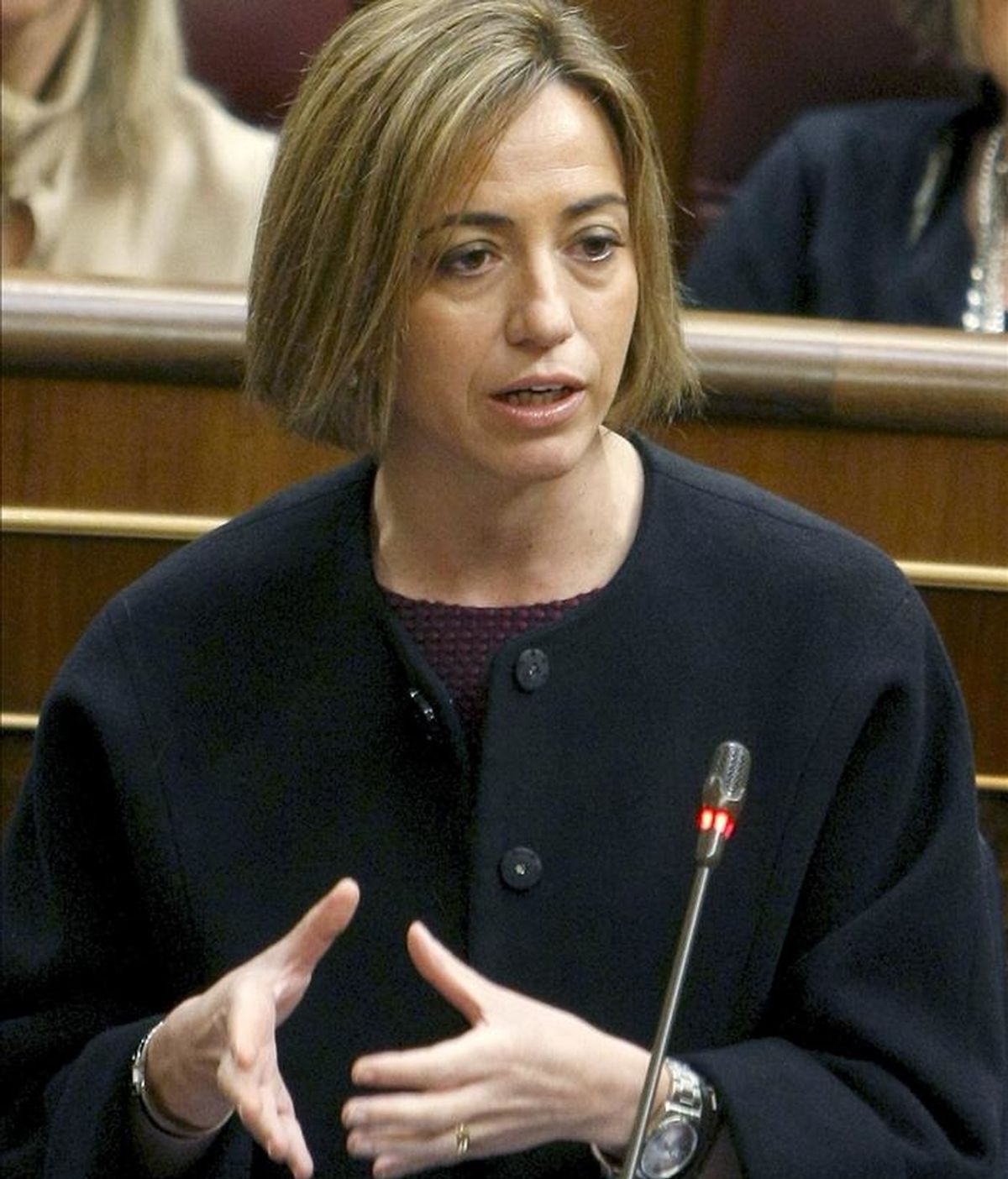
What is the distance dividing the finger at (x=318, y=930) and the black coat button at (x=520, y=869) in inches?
5.6

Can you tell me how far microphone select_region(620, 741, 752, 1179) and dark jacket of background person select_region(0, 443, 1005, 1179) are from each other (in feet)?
0.65

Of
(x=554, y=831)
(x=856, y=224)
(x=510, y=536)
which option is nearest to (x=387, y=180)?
(x=510, y=536)

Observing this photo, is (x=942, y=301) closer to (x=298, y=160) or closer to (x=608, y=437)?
(x=608, y=437)

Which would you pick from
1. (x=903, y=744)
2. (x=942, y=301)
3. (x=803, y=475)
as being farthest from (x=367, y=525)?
(x=942, y=301)

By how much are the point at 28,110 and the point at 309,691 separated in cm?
108

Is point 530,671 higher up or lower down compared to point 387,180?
lower down

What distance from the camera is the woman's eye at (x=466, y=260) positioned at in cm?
127

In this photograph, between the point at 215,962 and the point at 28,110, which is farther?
the point at 28,110

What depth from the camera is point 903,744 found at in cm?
132

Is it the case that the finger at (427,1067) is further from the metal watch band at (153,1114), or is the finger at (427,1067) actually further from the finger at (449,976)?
the metal watch band at (153,1114)

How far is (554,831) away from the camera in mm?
1334

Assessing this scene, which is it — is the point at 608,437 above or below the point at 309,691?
above

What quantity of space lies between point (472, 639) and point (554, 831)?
109 millimetres

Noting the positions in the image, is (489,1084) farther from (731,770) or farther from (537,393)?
(537,393)
